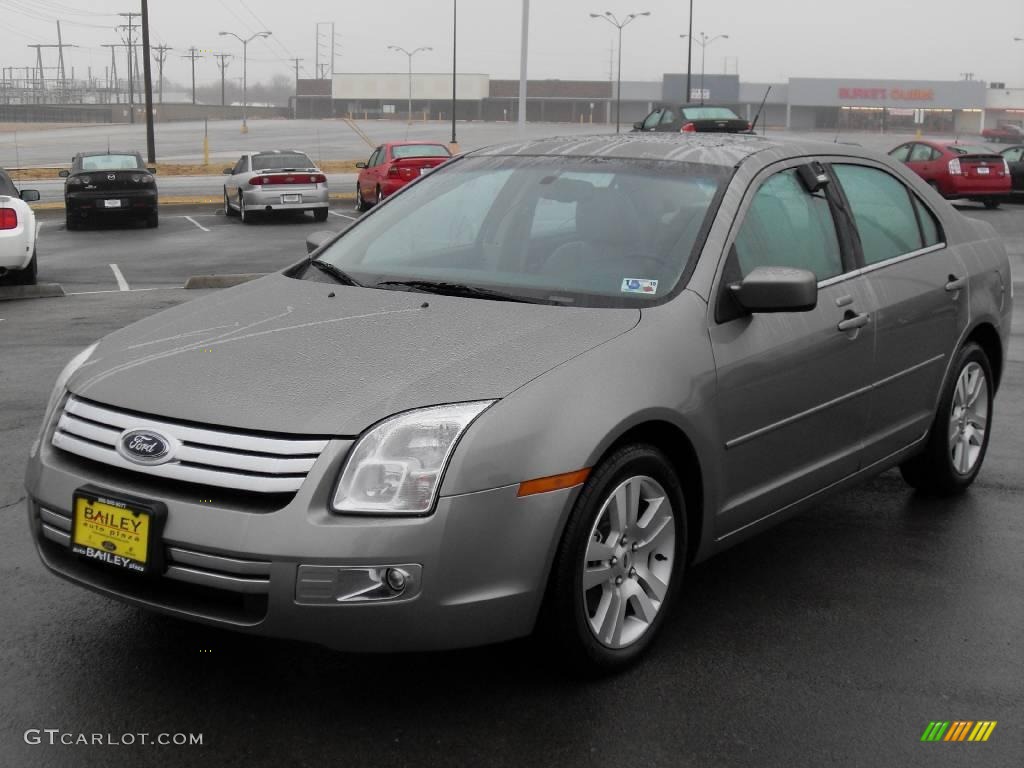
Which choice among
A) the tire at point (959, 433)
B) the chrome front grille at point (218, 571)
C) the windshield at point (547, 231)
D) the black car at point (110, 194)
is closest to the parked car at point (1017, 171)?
the black car at point (110, 194)

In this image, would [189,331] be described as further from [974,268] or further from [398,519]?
[974,268]

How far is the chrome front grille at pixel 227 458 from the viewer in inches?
126

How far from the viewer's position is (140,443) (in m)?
3.38

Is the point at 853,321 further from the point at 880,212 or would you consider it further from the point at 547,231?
the point at 547,231

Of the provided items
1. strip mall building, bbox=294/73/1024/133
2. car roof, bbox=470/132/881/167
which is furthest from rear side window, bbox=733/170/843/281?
strip mall building, bbox=294/73/1024/133

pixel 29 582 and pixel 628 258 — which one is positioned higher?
pixel 628 258

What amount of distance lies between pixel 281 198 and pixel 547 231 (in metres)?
21.1

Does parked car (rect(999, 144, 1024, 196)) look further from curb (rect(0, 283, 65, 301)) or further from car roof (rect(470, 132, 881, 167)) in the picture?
car roof (rect(470, 132, 881, 167))

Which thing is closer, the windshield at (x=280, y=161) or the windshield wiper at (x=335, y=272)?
the windshield wiper at (x=335, y=272)

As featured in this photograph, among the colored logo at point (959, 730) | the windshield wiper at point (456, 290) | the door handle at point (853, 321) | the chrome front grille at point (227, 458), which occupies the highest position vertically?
the windshield wiper at point (456, 290)

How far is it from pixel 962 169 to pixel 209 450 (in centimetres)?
2797

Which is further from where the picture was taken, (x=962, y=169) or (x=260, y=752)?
(x=962, y=169)

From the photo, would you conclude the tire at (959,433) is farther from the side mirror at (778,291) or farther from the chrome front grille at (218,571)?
the chrome front grille at (218,571)

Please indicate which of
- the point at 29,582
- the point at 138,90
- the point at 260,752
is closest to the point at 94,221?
the point at 29,582
